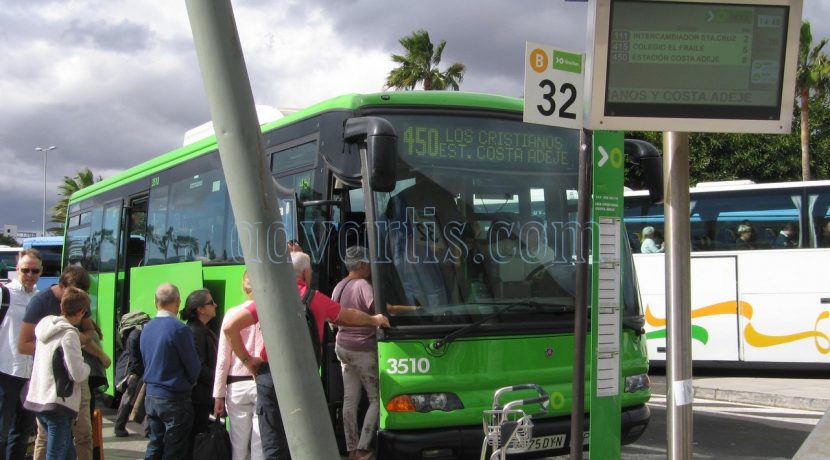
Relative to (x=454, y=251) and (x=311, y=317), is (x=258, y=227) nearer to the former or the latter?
(x=311, y=317)

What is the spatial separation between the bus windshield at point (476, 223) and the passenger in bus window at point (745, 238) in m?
8.90

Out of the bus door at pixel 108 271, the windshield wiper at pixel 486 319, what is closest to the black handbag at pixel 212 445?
the windshield wiper at pixel 486 319

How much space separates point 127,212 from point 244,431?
6.35m

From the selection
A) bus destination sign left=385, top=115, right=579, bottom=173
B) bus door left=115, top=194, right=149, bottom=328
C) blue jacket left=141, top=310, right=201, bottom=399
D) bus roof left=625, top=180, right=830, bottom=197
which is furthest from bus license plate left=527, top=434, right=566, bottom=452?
bus roof left=625, top=180, right=830, bottom=197

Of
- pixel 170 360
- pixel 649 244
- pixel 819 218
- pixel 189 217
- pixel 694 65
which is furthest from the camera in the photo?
pixel 649 244

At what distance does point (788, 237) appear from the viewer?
14.2 m

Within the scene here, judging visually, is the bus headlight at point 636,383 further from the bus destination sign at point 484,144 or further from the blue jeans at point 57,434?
the blue jeans at point 57,434

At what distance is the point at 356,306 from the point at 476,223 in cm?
115

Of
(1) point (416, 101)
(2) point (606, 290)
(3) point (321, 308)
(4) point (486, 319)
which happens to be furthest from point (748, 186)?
(3) point (321, 308)

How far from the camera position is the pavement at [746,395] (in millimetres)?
9133

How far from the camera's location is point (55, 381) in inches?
233

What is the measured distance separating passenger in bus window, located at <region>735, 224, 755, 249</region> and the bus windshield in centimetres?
Result: 890

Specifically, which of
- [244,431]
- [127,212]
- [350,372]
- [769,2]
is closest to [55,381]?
[244,431]

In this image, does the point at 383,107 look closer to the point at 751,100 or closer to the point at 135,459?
the point at 751,100
